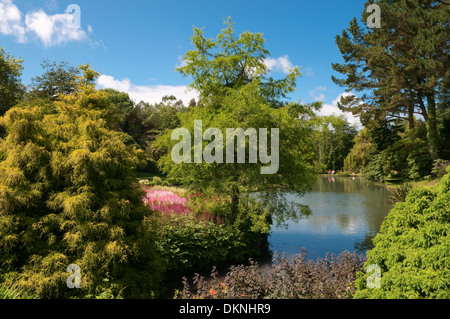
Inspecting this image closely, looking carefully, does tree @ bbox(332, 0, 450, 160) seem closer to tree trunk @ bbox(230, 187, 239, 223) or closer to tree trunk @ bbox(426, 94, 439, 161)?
tree trunk @ bbox(426, 94, 439, 161)

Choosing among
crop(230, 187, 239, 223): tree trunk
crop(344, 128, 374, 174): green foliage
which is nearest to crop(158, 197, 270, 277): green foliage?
crop(230, 187, 239, 223): tree trunk

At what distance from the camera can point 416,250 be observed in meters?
3.70

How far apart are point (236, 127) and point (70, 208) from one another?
496 centimetres

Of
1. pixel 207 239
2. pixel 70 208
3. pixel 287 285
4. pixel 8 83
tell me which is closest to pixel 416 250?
pixel 287 285

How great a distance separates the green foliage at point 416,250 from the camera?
10.7 feet

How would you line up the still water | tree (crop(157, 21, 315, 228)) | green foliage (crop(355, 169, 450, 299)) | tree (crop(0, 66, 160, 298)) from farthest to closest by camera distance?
the still water
tree (crop(157, 21, 315, 228))
tree (crop(0, 66, 160, 298))
green foliage (crop(355, 169, 450, 299))

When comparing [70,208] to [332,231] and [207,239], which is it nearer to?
[207,239]

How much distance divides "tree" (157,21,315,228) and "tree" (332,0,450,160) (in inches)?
551

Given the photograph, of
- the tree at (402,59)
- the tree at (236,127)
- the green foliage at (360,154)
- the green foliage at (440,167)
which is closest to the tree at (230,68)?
the tree at (236,127)

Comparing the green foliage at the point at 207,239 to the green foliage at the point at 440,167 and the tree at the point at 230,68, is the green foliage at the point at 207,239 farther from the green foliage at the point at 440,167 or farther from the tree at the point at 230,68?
the green foliage at the point at 440,167

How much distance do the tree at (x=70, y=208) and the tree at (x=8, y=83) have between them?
23.6 meters

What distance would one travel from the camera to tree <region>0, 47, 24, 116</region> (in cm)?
2412

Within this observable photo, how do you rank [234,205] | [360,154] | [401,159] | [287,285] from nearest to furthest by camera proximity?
[287,285], [234,205], [401,159], [360,154]

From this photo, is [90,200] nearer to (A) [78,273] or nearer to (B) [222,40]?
(A) [78,273]
